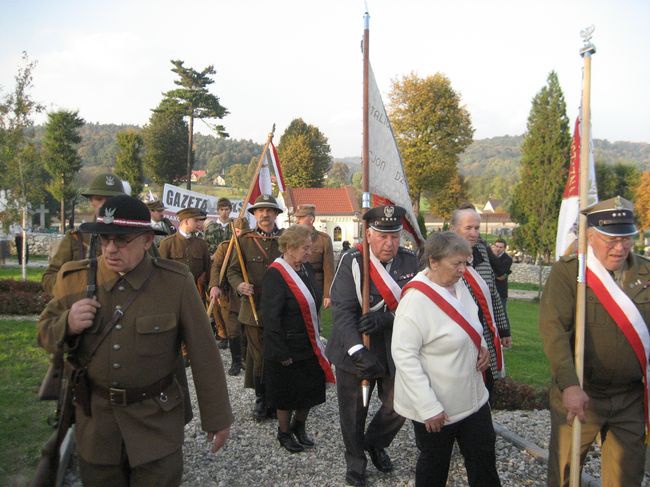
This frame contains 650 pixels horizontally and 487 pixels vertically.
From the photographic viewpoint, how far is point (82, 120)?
48188 millimetres

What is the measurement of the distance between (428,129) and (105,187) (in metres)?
42.1

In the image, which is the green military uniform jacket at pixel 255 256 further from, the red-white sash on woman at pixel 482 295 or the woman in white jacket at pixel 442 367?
the woman in white jacket at pixel 442 367

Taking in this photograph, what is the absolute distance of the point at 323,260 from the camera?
8.26 meters

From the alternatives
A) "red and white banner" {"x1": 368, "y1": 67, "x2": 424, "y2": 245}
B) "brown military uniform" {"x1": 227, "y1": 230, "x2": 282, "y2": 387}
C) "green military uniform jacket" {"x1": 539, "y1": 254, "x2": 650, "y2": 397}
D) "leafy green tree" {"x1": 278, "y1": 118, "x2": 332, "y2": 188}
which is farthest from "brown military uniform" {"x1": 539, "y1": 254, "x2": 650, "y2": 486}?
"leafy green tree" {"x1": 278, "y1": 118, "x2": 332, "y2": 188}

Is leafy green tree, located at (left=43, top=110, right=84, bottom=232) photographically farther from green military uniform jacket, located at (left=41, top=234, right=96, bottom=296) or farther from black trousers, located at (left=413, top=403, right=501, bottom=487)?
black trousers, located at (left=413, top=403, right=501, bottom=487)

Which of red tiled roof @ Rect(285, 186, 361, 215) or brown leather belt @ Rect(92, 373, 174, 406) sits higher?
red tiled roof @ Rect(285, 186, 361, 215)

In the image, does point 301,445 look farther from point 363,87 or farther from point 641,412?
point 363,87

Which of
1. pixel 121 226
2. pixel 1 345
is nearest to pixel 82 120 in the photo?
pixel 1 345

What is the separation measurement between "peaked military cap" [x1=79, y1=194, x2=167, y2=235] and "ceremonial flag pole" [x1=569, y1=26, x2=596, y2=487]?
2.56 meters

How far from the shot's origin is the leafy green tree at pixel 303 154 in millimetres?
65000

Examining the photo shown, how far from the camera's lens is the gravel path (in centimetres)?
458

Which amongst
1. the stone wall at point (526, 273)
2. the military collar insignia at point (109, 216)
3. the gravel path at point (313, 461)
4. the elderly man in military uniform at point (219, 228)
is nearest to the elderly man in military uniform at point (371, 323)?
the gravel path at point (313, 461)

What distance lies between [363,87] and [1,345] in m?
7.63

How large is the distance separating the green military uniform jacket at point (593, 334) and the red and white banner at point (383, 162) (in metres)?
1.63
